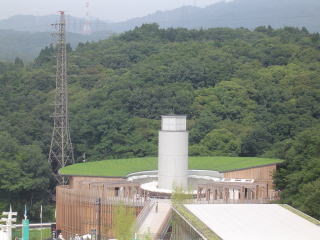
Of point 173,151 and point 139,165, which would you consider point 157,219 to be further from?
point 139,165

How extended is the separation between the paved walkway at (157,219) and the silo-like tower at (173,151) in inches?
101

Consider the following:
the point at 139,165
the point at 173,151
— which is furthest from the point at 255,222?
the point at 139,165

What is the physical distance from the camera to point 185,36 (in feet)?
318

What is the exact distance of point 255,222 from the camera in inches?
966

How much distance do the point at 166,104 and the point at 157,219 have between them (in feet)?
109

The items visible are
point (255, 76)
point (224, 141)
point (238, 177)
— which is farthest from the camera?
point (255, 76)

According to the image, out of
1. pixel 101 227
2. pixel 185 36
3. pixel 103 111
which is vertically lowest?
pixel 101 227

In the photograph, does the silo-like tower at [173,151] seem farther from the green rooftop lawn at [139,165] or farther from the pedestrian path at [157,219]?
the green rooftop lawn at [139,165]

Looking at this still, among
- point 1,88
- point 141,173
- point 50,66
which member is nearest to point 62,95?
point 141,173

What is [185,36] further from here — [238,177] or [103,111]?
[238,177]

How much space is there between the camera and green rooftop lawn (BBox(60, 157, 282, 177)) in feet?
130

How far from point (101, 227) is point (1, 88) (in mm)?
39515

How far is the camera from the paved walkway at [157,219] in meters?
30.2

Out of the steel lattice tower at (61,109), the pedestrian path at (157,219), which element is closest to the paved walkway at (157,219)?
the pedestrian path at (157,219)
